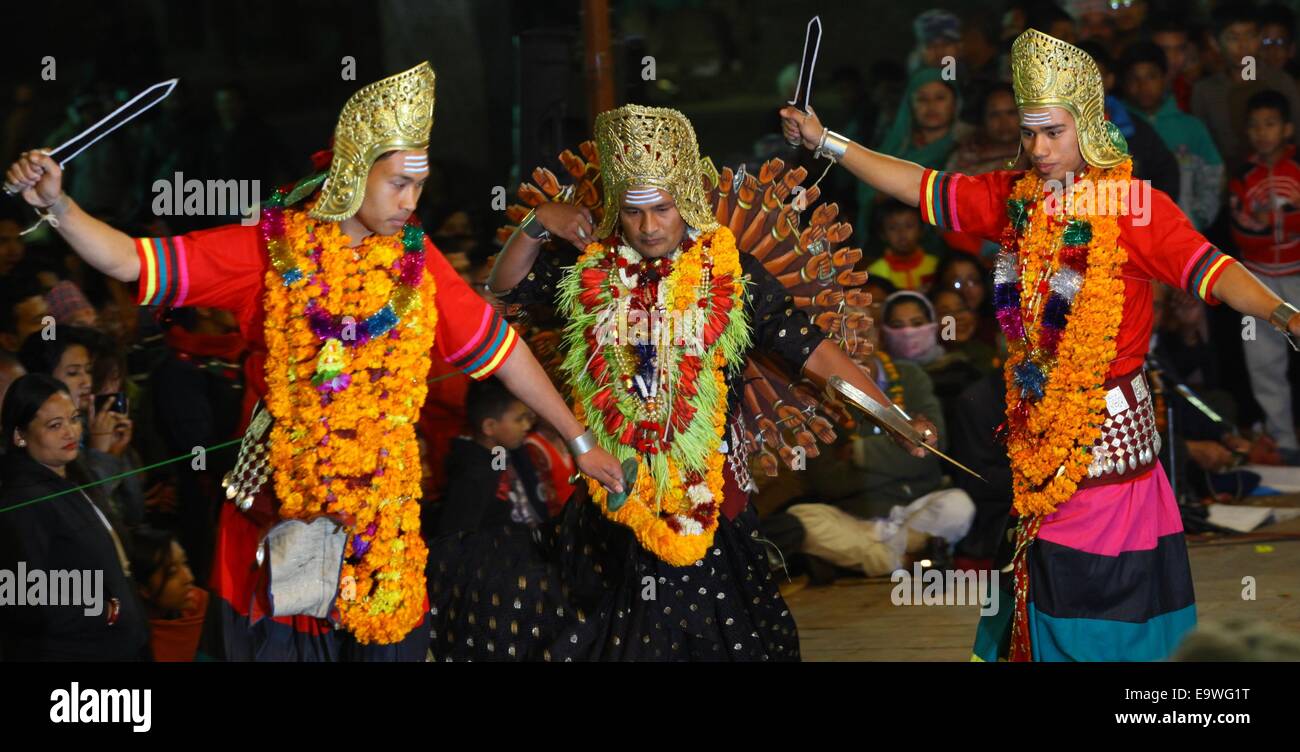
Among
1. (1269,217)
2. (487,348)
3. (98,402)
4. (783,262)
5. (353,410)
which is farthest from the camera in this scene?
(1269,217)

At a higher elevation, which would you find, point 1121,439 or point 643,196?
point 643,196

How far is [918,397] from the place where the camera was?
7738 millimetres

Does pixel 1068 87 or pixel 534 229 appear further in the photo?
pixel 534 229

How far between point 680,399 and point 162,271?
1.54 metres

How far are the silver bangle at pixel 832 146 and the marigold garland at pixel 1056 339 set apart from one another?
1.80 ft

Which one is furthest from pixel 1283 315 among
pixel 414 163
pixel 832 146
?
pixel 414 163

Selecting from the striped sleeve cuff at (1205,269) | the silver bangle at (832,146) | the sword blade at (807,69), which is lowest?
the striped sleeve cuff at (1205,269)

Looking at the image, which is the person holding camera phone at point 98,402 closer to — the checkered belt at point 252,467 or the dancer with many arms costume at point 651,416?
the dancer with many arms costume at point 651,416

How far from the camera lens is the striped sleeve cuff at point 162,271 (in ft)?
14.1

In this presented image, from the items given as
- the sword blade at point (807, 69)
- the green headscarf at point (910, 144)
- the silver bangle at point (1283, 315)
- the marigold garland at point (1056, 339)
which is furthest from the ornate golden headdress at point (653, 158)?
the green headscarf at point (910, 144)

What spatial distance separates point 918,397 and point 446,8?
434 centimetres

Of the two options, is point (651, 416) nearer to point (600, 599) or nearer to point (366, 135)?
point (600, 599)

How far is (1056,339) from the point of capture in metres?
5.06

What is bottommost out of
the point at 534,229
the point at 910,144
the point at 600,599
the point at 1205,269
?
the point at 600,599
